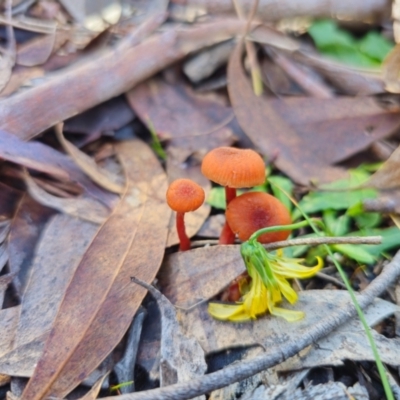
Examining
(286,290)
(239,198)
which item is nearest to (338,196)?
(239,198)

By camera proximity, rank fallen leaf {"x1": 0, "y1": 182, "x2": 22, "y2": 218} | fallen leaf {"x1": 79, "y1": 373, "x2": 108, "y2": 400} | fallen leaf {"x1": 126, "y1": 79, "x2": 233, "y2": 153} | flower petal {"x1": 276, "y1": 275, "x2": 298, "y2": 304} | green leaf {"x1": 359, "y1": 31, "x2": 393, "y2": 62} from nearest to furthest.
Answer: fallen leaf {"x1": 79, "y1": 373, "x2": 108, "y2": 400}, flower petal {"x1": 276, "y1": 275, "x2": 298, "y2": 304}, fallen leaf {"x1": 0, "y1": 182, "x2": 22, "y2": 218}, fallen leaf {"x1": 126, "y1": 79, "x2": 233, "y2": 153}, green leaf {"x1": 359, "y1": 31, "x2": 393, "y2": 62}

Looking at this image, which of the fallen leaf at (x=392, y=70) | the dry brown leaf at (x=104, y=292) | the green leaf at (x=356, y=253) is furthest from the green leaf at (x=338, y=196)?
the dry brown leaf at (x=104, y=292)

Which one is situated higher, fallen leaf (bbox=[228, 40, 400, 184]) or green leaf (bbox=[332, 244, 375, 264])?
fallen leaf (bbox=[228, 40, 400, 184])

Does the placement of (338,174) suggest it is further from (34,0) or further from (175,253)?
(34,0)

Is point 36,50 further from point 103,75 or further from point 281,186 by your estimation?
point 281,186

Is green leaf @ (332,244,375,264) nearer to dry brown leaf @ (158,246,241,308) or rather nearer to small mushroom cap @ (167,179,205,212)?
dry brown leaf @ (158,246,241,308)

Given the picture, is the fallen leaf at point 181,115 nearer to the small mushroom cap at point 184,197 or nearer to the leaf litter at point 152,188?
the leaf litter at point 152,188

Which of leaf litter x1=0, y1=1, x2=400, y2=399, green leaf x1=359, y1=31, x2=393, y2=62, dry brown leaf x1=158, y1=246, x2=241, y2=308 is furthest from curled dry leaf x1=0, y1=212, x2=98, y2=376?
green leaf x1=359, y1=31, x2=393, y2=62
